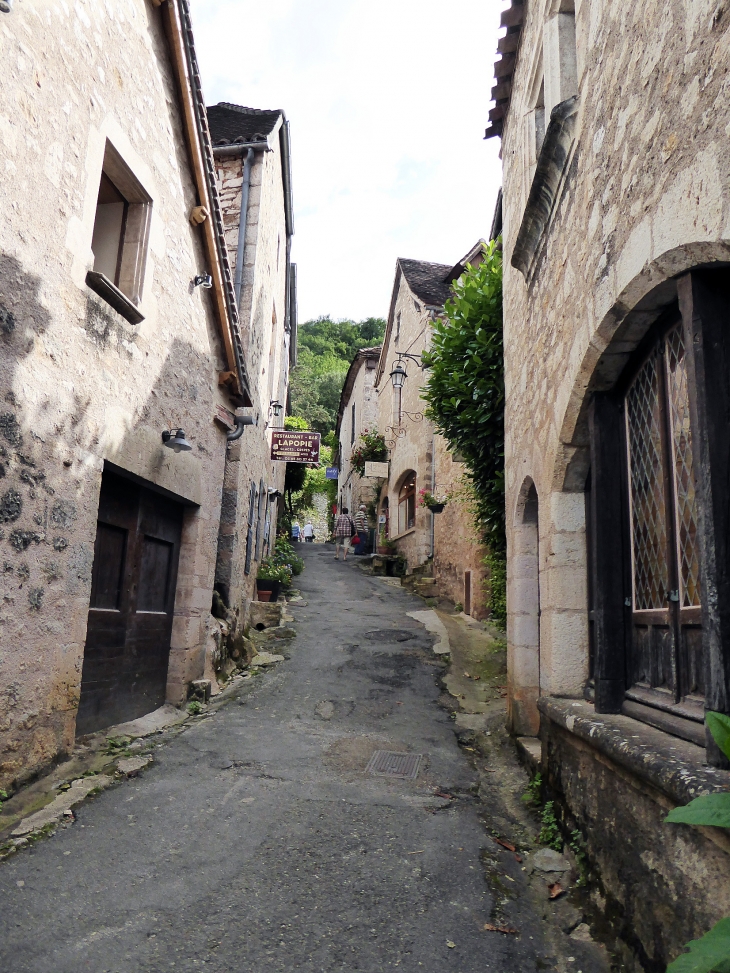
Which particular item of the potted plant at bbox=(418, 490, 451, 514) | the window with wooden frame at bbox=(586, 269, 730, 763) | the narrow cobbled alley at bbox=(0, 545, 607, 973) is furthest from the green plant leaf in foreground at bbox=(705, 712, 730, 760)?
the potted plant at bbox=(418, 490, 451, 514)

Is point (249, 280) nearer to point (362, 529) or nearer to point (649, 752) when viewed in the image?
point (649, 752)

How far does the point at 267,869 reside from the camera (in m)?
3.04

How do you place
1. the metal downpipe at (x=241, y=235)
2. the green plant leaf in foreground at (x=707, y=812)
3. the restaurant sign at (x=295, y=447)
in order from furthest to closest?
the restaurant sign at (x=295, y=447), the metal downpipe at (x=241, y=235), the green plant leaf in foreground at (x=707, y=812)

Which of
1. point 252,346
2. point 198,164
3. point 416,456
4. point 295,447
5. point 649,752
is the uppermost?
point 198,164

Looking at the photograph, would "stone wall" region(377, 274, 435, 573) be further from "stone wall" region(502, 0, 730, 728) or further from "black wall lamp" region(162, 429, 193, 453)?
"stone wall" region(502, 0, 730, 728)

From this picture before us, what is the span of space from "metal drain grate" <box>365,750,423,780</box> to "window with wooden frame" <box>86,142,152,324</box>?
3.50m

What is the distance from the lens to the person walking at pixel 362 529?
20.2 m

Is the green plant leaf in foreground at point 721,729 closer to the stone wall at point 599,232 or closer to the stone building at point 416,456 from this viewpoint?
the stone wall at point 599,232

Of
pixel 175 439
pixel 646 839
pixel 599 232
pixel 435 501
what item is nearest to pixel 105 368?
pixel 175 439

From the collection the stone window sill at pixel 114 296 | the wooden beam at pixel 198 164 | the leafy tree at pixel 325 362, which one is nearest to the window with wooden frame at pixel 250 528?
the wooden beam at pixel 198 164

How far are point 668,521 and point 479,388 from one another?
394cm

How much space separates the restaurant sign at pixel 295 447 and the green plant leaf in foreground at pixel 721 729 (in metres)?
8.88

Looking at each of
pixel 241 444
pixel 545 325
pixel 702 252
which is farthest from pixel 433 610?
pixel 702 252

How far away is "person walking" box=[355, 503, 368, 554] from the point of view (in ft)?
66.2
